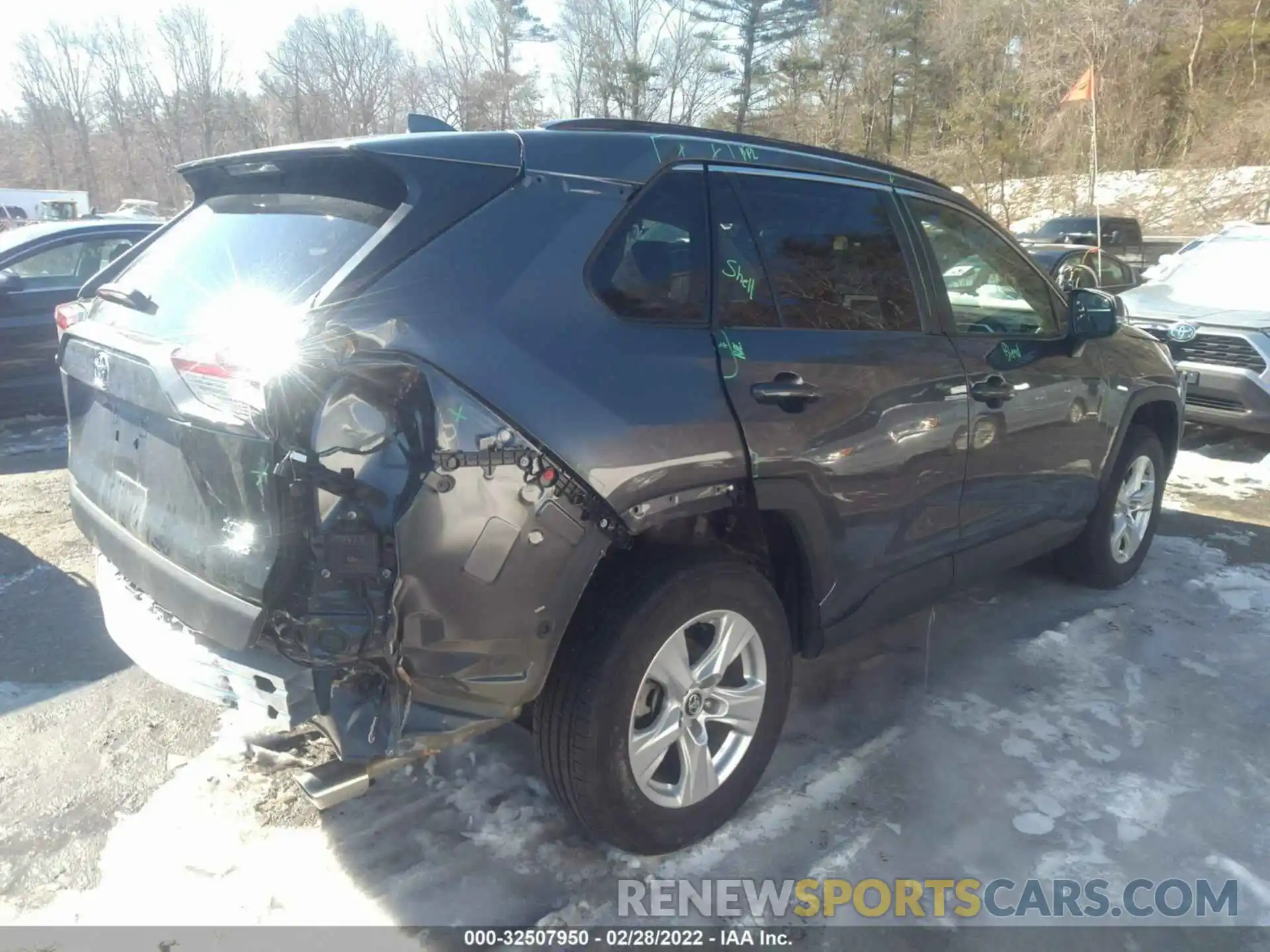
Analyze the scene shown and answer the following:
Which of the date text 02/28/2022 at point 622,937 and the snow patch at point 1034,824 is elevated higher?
the snow patch at point 1034,824

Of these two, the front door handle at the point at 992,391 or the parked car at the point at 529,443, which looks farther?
the front door handle at the point at 992,391

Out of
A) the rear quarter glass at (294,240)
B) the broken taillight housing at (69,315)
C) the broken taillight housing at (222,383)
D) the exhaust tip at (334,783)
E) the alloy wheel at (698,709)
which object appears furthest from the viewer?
the broken taillight housing at (69,315)

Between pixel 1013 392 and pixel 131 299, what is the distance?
306 cm

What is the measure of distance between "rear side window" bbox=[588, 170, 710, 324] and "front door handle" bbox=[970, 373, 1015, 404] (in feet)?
4.35

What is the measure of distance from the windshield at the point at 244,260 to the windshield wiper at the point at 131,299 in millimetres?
12

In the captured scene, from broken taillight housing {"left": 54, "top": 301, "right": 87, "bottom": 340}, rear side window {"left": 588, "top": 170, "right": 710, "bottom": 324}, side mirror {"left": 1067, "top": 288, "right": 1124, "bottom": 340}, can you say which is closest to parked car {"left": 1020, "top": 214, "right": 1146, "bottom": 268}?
side mirror {"left": 1067, "top": 288, "right": 1124, "bottom": 340}

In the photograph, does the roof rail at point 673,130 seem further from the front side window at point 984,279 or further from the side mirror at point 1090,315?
the side mirror at point 1090,315

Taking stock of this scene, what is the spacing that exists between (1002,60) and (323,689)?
35.7 m

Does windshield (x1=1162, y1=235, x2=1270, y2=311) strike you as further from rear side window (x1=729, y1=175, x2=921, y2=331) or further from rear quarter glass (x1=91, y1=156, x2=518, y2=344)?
rear quarter glass (x1=91, y1=156, x2=518, y2=344)

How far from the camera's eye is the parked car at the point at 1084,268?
648 centimetres

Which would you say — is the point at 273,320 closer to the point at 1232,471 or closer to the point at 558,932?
the point at 558,932

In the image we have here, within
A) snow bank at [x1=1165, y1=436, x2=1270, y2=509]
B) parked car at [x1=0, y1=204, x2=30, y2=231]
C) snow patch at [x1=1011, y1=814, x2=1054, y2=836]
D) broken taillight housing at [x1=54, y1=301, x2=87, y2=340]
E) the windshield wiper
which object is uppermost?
parked car at [x1=0, y1=204, x2=30, y2=231]

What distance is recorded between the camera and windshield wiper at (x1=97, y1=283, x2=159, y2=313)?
2.56m

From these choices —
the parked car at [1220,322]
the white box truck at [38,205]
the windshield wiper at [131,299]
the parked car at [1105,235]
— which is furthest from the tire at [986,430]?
the white box truck at [38,205]
